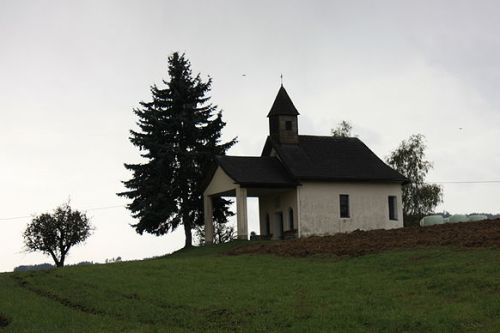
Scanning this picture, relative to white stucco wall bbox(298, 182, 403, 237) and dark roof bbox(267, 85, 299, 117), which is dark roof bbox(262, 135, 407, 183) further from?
dark roof bbox(267, 85, 299, 117)

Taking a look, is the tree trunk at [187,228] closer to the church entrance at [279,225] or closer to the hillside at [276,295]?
the church entrance at [279,225]

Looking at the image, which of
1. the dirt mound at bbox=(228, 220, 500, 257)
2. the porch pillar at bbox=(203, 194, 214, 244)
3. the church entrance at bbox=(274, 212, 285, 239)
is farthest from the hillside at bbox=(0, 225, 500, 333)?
the church entrance at bbox=(274, 212, 285, 239)

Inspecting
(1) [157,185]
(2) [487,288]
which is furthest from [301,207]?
(2) [487,288]

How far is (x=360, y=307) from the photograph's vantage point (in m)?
19.7

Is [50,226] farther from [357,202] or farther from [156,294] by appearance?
[156,294]

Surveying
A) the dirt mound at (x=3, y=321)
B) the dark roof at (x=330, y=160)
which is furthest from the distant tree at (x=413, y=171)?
the dirt mound at (x=3, y=321)

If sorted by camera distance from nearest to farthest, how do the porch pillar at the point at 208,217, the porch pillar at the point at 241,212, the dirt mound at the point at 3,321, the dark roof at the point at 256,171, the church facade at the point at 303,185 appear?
the dirt mound at the point at 3,321 → the porch pillar at the point at 241,212 → the dark roof at the point at 256,171 → the church facade at the point at 303,185 → the porch pillar at the point at 208,217

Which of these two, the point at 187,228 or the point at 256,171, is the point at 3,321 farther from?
the point at 187,228

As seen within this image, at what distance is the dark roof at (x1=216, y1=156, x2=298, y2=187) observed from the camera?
4609 centimetres

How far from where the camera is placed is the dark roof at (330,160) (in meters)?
48.4

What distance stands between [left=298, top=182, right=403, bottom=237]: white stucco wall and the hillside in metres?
16.3

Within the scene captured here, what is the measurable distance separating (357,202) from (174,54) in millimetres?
17073

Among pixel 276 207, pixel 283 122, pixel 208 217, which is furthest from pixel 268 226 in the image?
pixel 283 122

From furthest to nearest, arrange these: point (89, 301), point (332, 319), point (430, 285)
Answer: point (89, 301) → point (430, 285) → point (332, 319)
